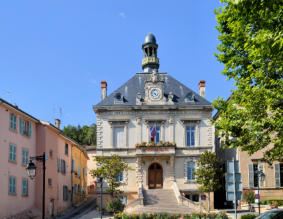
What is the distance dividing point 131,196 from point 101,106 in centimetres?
975

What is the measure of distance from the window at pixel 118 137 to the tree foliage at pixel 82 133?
39741 mm

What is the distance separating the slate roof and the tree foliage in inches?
1464

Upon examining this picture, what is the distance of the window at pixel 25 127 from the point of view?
32.3m

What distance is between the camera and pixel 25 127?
3328 cm

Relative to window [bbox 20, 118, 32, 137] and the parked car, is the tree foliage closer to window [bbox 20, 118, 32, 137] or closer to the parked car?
window [bbox 20, 118, 32, 137]

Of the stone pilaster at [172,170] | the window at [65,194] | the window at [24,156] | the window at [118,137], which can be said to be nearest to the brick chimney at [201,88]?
the stone pilaster at [172,170]

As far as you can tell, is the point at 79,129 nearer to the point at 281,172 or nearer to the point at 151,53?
the point at 151,53

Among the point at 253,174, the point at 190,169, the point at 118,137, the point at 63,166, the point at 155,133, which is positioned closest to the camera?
the point at 253,174

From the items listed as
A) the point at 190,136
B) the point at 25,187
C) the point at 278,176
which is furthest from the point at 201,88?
the point at 25,187

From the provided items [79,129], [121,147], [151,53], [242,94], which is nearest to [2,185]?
[121,147]

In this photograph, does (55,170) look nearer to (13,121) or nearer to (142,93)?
(13,121)

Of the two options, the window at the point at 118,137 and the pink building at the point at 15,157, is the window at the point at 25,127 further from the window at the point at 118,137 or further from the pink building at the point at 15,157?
the window at the point at 118,137

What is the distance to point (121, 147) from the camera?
39562 millimetres

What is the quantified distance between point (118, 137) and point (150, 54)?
12386 mm
